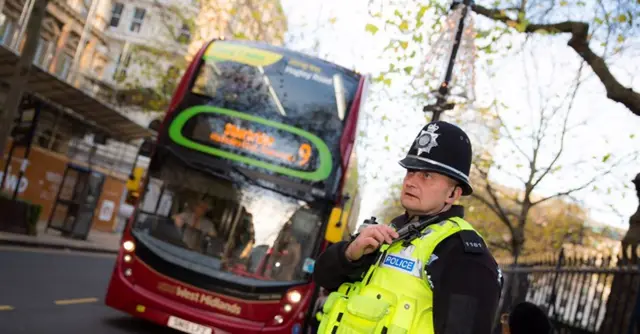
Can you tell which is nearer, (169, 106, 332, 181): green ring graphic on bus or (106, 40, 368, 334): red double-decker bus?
(106, 40, 368, 334): red double-decker bus

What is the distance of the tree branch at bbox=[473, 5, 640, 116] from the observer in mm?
6680

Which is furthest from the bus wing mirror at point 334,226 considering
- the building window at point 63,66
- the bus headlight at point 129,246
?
the building window at point 63,66

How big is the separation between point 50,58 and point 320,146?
17220 mm

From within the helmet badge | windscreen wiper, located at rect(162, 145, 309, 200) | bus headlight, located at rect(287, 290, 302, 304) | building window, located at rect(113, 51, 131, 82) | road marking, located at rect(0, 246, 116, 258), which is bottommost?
road marking, located at rect(0, 246, 116, 258)

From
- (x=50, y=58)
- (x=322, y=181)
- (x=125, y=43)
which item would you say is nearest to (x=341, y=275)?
(x=322, y=181)

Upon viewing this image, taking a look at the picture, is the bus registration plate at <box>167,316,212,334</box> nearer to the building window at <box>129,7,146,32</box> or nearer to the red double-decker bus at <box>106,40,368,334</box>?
the red double-decker bus at <box>106,40,368,334</box>

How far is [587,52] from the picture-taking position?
7.40 metres

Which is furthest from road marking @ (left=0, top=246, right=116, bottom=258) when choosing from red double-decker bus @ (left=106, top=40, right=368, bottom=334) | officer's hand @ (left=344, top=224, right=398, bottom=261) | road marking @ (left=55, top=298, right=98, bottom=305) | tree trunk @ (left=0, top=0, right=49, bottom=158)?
officer's hand @ (left=344, top=224, right=398, bottom=261)

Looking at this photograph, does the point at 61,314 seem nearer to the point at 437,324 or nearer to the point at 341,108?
the point at 341,108

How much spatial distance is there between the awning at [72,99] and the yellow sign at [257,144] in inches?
330

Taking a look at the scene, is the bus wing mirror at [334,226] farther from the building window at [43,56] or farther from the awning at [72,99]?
the building window at [43,56]

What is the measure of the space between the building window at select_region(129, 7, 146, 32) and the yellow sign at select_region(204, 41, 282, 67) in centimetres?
3173

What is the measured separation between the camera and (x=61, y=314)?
29.6 ft

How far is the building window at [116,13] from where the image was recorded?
3950 centimetres
